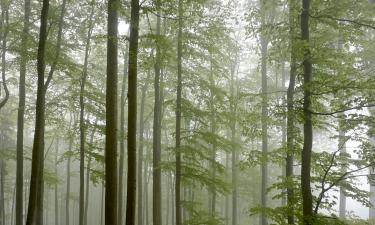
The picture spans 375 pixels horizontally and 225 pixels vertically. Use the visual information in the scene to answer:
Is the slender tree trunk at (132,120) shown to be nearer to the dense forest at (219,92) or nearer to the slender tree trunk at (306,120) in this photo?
the dense forest at (219,92)

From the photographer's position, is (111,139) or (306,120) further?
(111,139)

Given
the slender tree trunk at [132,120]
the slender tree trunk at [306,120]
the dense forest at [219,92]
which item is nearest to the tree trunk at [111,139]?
the dense forest at [219,92]

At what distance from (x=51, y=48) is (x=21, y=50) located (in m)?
1.04

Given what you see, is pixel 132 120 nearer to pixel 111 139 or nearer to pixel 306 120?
pixel 111 139

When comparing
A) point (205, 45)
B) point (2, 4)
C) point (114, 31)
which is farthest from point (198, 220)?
point (2, 4)

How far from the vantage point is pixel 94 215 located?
1989 inches

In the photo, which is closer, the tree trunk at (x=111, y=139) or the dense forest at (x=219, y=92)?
the dense forest at (x=219, y=92)

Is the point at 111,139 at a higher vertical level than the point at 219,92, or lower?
lower

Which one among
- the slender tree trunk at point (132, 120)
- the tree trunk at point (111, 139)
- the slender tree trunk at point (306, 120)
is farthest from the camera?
the tree trunk at point (111, 139)

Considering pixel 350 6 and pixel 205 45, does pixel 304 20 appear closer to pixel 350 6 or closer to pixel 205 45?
pixel 350 6

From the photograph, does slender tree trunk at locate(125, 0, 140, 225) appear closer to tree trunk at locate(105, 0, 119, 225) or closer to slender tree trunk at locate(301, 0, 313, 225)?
tree trunk at locate(105, 0, 119, 225)

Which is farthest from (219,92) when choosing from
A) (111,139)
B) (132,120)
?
(132,120)

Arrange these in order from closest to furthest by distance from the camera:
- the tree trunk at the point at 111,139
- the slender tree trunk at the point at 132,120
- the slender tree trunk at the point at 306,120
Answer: the slender tree trunk at the point at 306,120, the slender tree trunk at the point at 132,120, the tree trunk at the point at 111,139

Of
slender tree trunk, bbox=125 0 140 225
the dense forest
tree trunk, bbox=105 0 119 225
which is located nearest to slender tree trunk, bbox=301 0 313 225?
the dense forest
